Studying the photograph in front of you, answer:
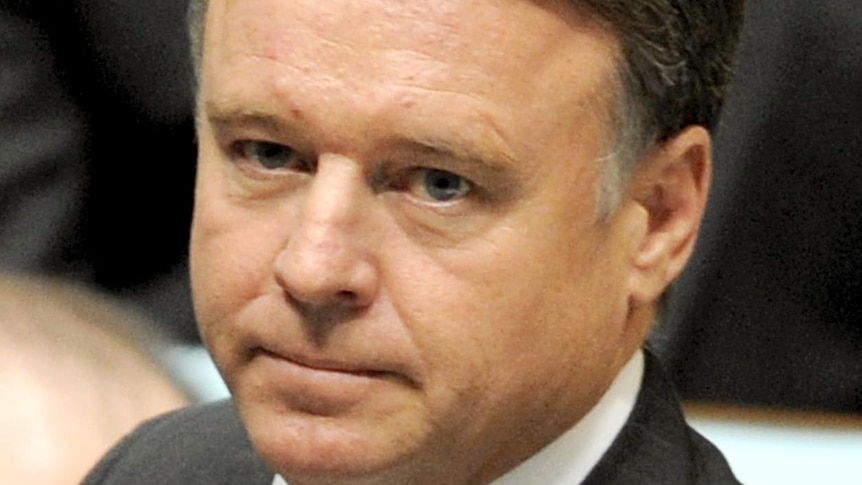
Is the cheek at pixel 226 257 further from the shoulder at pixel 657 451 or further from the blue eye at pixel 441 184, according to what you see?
the shoulder at pixel 657 451

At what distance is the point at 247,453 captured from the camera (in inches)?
40.4

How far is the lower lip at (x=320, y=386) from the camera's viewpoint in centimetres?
76

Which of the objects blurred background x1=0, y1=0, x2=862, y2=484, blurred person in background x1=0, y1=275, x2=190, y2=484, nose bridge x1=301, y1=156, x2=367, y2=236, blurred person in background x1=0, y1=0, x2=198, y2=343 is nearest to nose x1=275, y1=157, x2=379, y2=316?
nose bridge x1=301, y1=156, x2=367, y2=236

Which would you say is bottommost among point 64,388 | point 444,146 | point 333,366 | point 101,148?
point 101,148

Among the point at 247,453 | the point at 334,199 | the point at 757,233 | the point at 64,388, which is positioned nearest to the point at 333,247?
the point at 334,199

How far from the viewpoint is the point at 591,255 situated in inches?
31.4

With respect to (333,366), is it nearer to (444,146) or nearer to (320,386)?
(320,386)

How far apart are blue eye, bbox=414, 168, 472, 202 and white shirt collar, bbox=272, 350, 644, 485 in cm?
16

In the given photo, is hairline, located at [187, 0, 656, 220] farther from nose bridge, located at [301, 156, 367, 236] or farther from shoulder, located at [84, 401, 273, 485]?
shoulder, located at [84, 401, 273, 485]

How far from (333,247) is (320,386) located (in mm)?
74

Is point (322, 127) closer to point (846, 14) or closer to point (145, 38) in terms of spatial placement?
point (846, 14)

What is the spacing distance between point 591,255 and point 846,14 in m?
0.90

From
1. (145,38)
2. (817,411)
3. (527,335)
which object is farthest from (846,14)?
(527,335)

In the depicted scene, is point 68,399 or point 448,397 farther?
point 68,399
